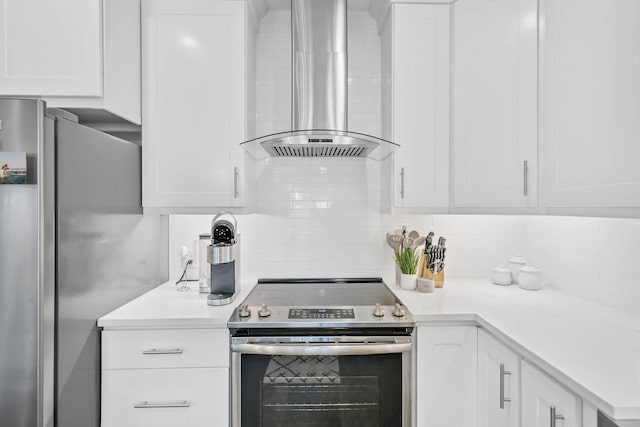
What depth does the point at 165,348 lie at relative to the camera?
1588 mm

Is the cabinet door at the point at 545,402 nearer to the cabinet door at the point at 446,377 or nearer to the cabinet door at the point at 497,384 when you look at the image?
the cabinet door at the point at 497,384

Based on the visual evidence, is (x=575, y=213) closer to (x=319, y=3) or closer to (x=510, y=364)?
(x=510, y=364)

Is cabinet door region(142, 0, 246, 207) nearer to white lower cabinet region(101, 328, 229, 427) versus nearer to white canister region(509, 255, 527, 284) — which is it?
white lower cabinet region(101, 328, 229, 427)

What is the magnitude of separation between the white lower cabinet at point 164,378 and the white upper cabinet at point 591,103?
5.16ft

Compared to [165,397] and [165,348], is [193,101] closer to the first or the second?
[165,348]

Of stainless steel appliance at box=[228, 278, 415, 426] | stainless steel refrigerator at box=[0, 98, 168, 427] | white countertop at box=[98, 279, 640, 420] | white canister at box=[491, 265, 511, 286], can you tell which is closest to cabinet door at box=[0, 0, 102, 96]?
stainless steel refrigerator at box=[0, 98, 168, 427]

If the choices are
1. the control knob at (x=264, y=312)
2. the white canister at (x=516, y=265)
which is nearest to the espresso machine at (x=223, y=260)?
the control knob at (x=264, y=312)

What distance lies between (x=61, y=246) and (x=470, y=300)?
6.06 feet

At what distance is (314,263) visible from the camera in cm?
233

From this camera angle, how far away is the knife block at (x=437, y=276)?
208 centimetres

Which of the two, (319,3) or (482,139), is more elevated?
(319,3)

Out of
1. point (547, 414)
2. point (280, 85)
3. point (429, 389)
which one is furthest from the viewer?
point (280, 85)

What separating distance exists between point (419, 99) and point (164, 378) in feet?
6.19

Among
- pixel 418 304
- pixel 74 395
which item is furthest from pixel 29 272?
pixel 418 304
